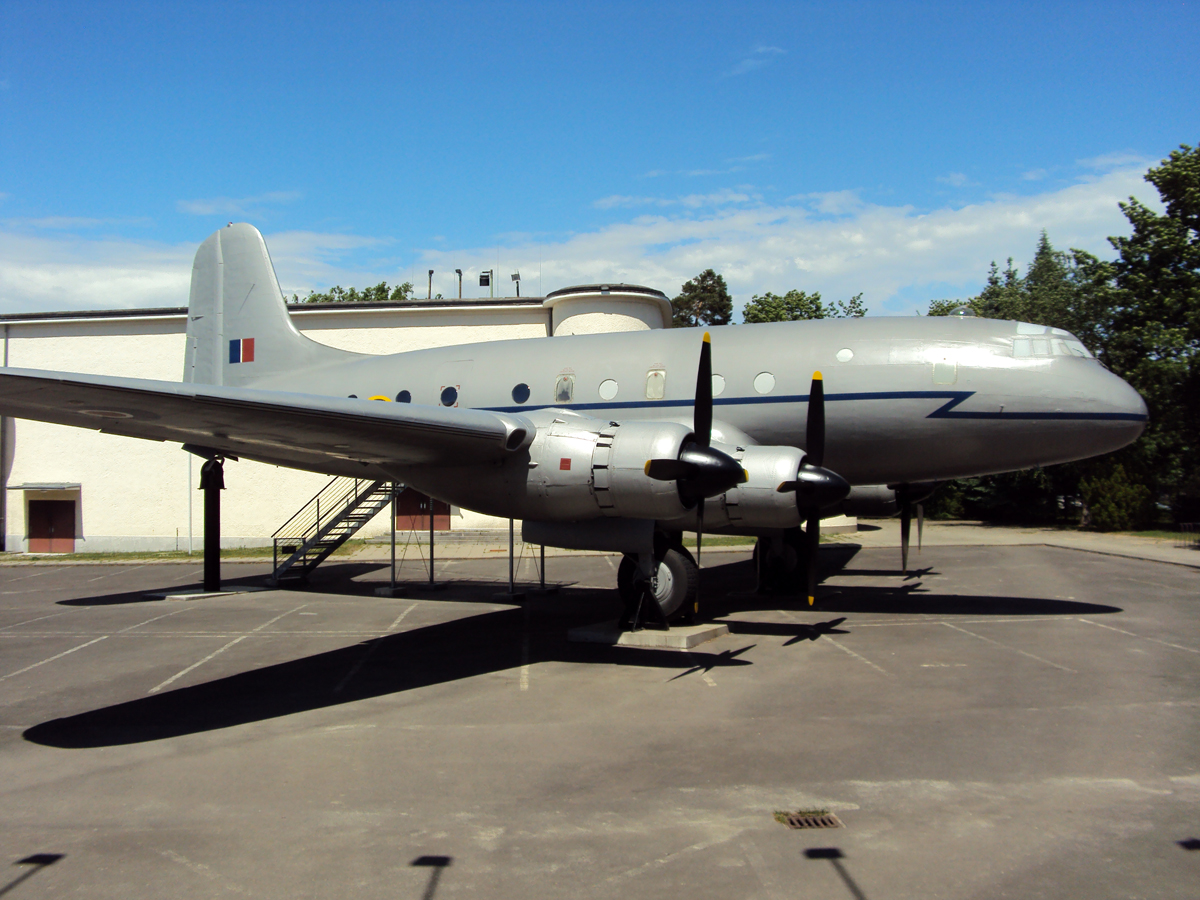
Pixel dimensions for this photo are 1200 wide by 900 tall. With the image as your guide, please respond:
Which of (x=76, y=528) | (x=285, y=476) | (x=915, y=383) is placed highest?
(x=915, y=383)

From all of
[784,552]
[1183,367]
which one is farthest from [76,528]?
[1183,367]

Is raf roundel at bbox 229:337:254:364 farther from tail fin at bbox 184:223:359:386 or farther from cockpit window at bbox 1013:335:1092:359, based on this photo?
cockpit window at bbox 1013:335:1092:359

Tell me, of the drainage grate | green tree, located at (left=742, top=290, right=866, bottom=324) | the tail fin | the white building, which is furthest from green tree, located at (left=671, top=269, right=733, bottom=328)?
the drainage grate

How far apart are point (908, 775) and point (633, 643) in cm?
551

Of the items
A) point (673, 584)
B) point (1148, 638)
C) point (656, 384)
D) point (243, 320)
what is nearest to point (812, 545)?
point (673, 584)

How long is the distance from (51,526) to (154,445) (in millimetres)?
5148

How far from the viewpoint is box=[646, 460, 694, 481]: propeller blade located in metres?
10.7

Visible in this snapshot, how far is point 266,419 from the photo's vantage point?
33.3 feet

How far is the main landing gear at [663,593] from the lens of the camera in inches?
500

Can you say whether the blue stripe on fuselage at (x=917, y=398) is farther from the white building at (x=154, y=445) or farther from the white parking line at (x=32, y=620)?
the white building at (x=154, y=445)

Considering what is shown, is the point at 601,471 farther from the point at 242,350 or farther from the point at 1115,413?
the point at 242,350

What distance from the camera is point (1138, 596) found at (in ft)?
55.1

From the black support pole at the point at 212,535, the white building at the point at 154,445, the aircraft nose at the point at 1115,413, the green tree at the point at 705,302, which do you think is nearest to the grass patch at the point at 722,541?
the white building at the point at 154,445

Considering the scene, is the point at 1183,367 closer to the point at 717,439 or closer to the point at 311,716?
the point at 717,439
